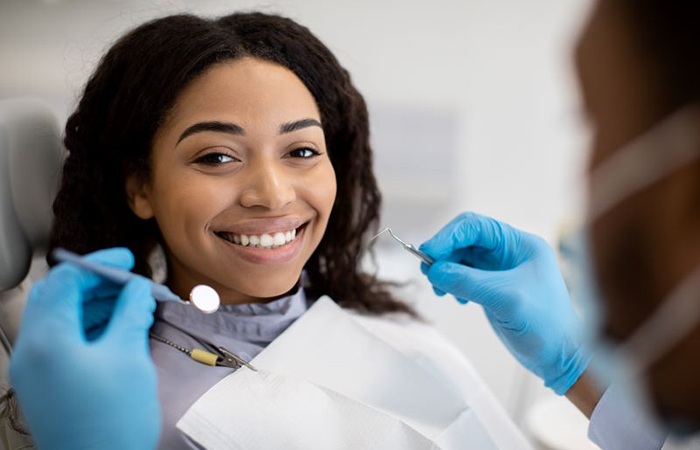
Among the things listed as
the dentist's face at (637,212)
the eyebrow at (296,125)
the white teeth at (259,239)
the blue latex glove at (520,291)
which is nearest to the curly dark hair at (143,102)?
the eyebrow at (296,125)

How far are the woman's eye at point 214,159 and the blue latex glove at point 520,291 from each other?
0.39 metres

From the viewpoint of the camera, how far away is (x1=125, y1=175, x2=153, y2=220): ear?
4.48 ft

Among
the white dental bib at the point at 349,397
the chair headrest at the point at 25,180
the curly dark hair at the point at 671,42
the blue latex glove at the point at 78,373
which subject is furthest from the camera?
the chair headrest at the point at 25,180

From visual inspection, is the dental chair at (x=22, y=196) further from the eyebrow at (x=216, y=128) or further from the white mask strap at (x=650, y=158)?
the white mask strap at (x=650, y=158)

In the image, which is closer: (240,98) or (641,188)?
(641,188)

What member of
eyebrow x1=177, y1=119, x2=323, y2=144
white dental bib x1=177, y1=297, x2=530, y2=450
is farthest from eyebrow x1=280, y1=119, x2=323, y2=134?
white dental bib x1=177, y1=297, x2=530, y2=450

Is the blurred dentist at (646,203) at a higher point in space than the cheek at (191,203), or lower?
higher

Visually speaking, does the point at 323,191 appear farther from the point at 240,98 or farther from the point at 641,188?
the point at 641,188

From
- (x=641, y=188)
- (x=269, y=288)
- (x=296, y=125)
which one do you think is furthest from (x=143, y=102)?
(x=641, y=188)

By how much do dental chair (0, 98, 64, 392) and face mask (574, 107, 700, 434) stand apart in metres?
0.97

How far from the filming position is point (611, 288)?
71cm

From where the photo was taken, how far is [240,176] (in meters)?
1.26

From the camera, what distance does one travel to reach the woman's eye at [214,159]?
49.5 inches

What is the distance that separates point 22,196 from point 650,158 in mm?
1063
